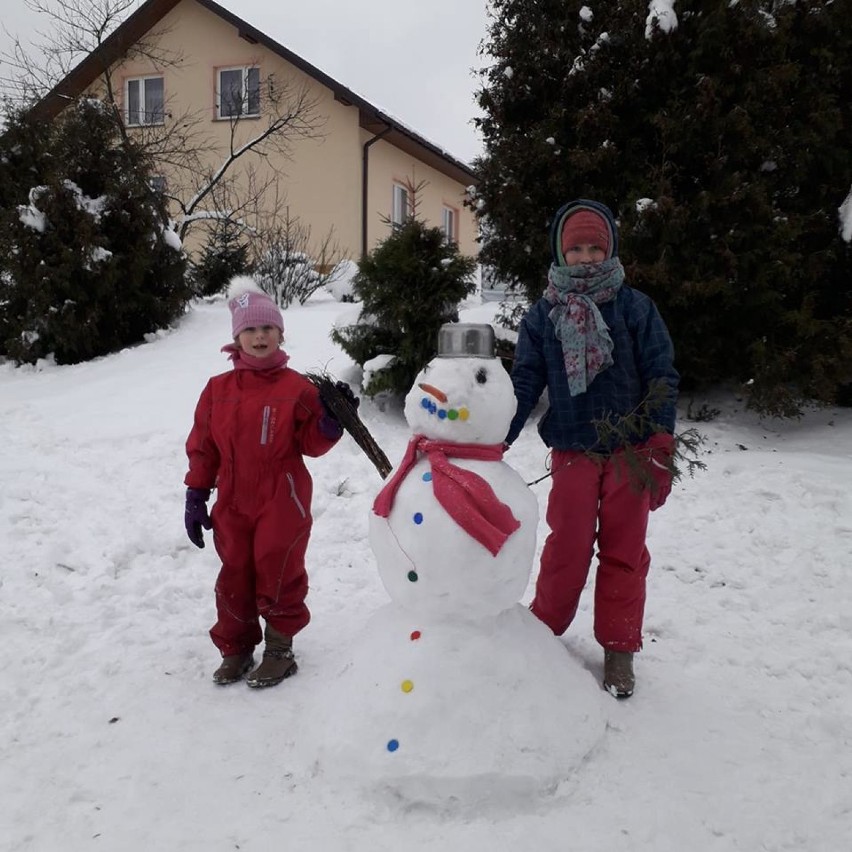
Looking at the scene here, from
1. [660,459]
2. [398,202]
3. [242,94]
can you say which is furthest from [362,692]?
[242,94]

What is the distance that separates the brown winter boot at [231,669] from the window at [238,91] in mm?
15043

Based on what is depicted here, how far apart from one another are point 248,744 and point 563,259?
2.21m

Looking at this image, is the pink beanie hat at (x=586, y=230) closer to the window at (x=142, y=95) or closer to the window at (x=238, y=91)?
the window at (x=238, y=91)

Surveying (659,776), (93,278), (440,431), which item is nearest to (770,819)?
(659,776)

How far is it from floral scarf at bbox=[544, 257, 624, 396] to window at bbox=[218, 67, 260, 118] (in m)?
14.9

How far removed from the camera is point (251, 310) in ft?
9.55

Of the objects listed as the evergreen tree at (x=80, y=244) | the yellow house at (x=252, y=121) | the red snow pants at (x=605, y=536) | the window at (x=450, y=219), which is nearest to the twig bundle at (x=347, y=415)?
the red snow pants at (x=605, y=536)

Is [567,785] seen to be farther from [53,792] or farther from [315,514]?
[315,514]

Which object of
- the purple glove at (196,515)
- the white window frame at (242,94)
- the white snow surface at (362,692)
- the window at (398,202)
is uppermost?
the white window frame at (242,94)

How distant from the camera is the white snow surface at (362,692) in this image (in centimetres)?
210

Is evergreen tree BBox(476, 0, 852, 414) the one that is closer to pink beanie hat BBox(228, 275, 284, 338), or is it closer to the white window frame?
pink beanie hat BBox(228, 275, 284, 338)

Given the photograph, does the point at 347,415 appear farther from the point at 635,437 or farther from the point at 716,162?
the point at 716,162

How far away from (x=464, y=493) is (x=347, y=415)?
2.66ft

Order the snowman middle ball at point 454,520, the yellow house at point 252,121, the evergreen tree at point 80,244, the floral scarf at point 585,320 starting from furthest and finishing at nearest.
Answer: the yellow house at point 252,121, the evergreen tree at point 80,244, the floral scarf at point 585,320, the snowman middle ball at point 454,520
